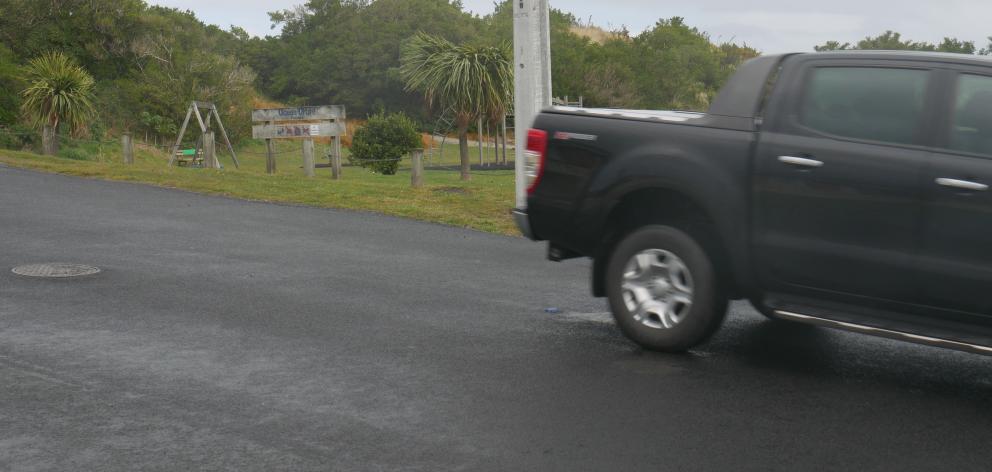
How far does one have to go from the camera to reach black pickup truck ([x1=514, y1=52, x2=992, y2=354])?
5.56 metres

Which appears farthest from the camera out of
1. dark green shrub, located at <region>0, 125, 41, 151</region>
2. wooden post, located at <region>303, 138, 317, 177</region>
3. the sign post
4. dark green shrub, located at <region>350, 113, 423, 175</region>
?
dark green shrub, located at <region>350, 113, 423, 175</region>

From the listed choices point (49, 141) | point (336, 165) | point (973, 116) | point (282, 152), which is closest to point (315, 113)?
point (336, 165)

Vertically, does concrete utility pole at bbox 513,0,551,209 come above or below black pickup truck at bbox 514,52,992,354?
above

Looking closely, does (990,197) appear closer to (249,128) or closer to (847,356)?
(847,356)

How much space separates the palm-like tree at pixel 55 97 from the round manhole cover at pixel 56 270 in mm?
Result: 19243

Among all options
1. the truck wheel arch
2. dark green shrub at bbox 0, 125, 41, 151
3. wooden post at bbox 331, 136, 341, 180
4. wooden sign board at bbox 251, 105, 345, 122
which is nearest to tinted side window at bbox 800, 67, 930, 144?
the truck wheel arch

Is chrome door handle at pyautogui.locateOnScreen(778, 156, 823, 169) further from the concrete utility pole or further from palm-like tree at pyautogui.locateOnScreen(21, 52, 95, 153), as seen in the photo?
palm-like tree at pyautogui.locateOnScreen(21, 52, 95, 153)

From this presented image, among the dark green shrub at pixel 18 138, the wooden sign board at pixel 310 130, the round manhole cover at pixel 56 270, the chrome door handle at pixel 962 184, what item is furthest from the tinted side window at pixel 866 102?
the dark green shrub at pixel 18 138

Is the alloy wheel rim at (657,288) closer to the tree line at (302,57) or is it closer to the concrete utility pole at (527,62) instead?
the concrete utility pole at (527,62)

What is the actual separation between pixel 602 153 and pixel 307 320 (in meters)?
2.42

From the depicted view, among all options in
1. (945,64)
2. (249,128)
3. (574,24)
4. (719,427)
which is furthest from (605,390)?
(574,24)

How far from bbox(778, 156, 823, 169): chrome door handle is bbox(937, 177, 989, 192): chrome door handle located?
0.66 metres

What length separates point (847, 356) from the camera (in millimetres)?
6543

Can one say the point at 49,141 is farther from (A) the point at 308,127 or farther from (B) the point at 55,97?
(A) the point at 308,127
